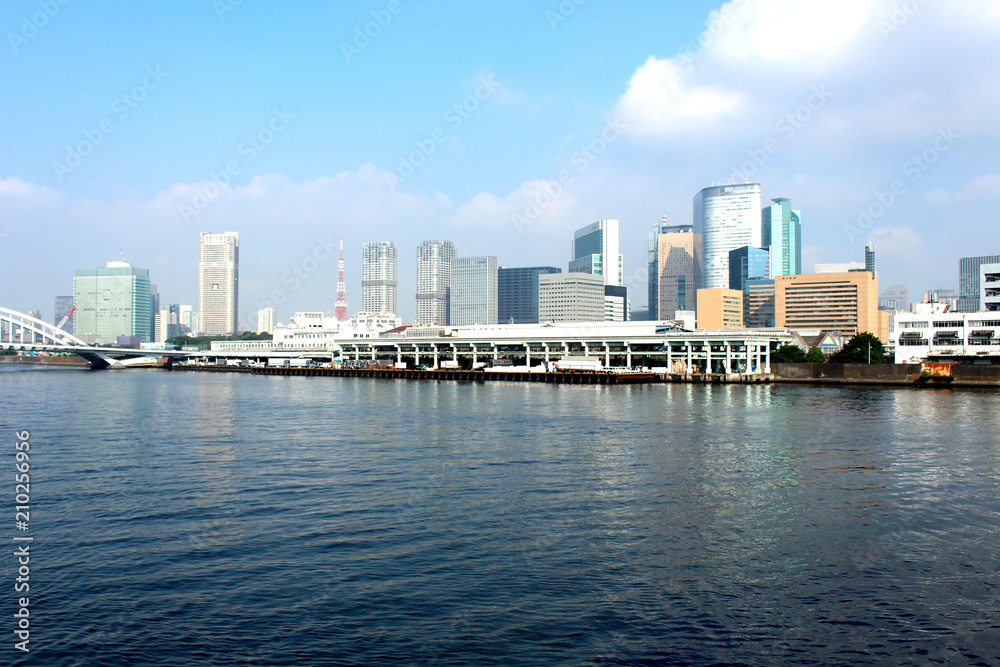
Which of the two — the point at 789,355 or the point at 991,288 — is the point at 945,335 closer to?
the point at 991,288

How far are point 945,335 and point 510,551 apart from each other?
7105cm

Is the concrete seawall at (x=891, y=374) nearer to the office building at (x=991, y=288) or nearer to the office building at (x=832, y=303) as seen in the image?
the office building at (x=991, y=288)

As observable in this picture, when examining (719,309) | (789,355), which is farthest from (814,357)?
(719,309)

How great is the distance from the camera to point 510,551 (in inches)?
512

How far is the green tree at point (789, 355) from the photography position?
78812 mm

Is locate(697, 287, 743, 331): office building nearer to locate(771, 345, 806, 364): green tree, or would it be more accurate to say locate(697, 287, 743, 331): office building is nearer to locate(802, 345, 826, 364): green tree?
locate(771, 345, 806, 364): green tree

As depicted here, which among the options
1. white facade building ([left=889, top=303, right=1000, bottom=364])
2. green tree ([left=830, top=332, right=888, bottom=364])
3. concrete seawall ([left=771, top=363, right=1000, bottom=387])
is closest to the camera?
concrete seawall ([left=771, top=363, right=1000, bottom=387])

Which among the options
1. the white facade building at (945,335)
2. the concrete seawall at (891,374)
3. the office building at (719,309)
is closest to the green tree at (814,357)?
the concrete seawall at (891,374)

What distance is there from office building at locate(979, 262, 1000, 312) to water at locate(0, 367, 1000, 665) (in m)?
51.2

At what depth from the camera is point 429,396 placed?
5447cm

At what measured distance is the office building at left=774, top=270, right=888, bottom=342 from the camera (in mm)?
168250

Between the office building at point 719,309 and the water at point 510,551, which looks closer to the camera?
the water at point 510,551

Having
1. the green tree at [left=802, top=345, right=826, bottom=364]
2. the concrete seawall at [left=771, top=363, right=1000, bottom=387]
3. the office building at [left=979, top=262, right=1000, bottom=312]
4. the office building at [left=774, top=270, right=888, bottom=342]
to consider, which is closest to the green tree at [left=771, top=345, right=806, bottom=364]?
the green tree at [left=802, top=345, right=826, bottom=364]

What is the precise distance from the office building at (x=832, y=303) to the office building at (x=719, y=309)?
1544cm
